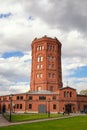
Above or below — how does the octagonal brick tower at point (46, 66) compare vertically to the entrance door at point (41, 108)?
above

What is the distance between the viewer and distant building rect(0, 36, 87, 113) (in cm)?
9469

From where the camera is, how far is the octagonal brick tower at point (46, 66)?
105 metres

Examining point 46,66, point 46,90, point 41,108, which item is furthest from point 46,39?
point 41,108

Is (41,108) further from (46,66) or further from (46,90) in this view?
(46,66)

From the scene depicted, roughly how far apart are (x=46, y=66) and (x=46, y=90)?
9.95m

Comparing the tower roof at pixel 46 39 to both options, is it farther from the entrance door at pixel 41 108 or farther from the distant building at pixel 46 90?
the entrance door at pixel 41 108

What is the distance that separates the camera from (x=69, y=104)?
9475cm

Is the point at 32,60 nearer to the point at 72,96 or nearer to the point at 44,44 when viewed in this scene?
the point at 44,44

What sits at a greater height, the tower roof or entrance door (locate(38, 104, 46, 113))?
the tower roof

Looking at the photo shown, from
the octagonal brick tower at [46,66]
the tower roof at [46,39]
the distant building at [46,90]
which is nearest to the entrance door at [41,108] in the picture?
the distant building at [46,90]

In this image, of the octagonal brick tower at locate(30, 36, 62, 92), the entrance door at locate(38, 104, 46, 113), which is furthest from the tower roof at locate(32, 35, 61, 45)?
the entrance door at locate(38, 104, 46, 113)

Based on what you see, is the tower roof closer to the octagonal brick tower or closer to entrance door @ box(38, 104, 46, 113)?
the octagonal brick tower

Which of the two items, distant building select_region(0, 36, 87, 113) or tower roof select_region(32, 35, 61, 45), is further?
tower roof select_region(32, 35, 61, 45)

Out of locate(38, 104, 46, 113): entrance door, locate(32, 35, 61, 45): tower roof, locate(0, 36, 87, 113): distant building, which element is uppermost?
locate(32, 35, 61, 45): tower roof
